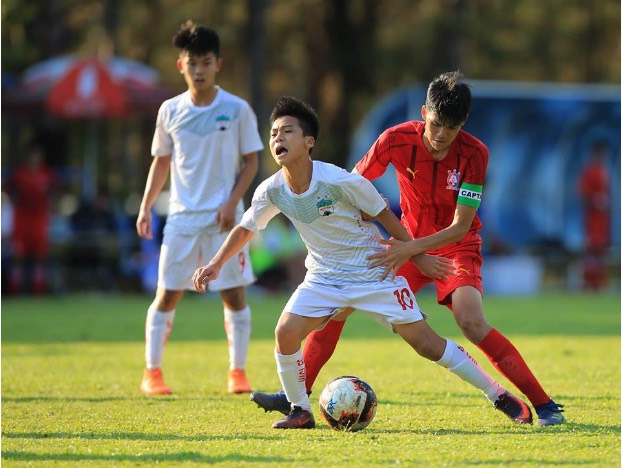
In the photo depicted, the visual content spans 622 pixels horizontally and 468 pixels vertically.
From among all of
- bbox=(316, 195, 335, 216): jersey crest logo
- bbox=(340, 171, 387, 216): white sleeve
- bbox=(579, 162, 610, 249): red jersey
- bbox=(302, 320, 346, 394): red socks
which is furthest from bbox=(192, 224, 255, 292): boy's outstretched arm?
bbox=(579, 162, 610, 249): red jersey

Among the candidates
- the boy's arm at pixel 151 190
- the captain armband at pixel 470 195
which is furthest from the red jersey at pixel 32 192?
the captain armband at pixel 470 195

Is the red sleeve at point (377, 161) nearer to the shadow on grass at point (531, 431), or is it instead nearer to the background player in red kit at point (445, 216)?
the background player in red kit at point (445, 216)

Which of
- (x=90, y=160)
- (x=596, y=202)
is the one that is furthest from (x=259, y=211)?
(x=90, y=160)

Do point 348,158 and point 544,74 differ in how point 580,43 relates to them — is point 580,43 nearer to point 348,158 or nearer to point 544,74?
point 544,74

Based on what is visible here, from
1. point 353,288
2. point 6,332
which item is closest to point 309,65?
point 6,332

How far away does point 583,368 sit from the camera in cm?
996

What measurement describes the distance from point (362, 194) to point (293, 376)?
1.15 meters

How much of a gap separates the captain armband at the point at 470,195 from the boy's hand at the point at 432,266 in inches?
15.6

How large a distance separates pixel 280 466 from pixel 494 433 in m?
1.57

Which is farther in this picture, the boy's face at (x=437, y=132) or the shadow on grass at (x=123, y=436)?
the boy's face at (x=437, y=132)

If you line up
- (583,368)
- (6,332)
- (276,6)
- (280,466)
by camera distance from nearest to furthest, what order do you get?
(280,466) → (583,368) → (6,332) → (276,6)

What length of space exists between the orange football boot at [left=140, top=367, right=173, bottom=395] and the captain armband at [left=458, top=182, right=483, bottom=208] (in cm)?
295

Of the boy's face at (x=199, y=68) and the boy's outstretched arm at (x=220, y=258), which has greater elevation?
the boy's face at (x=199, y=68)

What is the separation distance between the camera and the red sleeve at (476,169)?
684 centimetres
